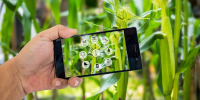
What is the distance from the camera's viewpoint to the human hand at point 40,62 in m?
0.43

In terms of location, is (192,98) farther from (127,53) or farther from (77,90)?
(77,90)

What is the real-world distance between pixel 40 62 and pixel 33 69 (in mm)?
28

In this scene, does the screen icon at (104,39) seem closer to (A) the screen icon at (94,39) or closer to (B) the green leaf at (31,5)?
(A) the screen icon at (94,39)

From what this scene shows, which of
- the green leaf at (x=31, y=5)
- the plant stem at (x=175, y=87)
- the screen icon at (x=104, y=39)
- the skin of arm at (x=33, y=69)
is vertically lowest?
the plant stem at (x=175, y=87)

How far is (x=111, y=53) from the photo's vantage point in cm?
43

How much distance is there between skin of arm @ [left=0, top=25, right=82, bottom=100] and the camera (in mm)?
434

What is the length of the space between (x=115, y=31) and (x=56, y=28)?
0.14 m

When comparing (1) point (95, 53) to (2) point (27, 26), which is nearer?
(1) point (95, 53)

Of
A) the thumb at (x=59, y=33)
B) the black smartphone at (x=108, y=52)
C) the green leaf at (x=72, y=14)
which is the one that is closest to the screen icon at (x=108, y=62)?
the black smartphone at (x=108, y=52)

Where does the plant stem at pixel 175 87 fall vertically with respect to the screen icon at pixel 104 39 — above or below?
below

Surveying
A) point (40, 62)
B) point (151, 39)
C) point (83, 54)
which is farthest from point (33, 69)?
point (151, 39)

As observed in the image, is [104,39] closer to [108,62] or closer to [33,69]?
[108,62]

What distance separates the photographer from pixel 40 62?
466 millimetres

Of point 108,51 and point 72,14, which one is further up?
point 72,14
